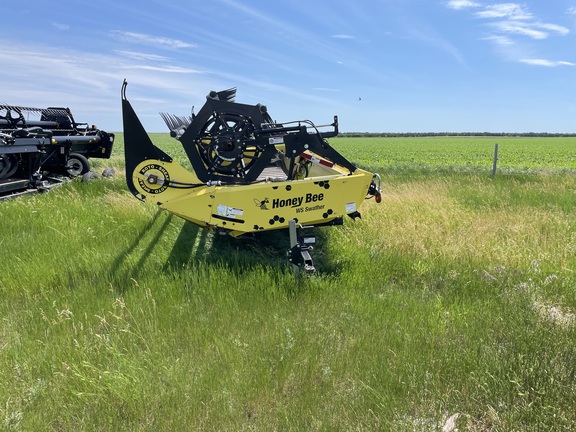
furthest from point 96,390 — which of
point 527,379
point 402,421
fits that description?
point 527,379

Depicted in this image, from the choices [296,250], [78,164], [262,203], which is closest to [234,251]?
[262,203]

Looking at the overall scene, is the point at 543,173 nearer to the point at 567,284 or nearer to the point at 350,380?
the point at 567,284

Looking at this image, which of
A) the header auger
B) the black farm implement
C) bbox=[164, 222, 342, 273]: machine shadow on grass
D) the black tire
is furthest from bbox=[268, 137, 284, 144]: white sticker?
the black tire

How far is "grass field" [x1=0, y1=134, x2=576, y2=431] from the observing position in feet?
7.11

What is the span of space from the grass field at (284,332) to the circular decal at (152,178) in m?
0.82

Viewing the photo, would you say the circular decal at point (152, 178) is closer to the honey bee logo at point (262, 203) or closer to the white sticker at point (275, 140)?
the honey bee logo at point (262, 203)

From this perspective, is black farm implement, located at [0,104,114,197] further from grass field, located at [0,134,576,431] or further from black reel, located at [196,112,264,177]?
black reel, located at [196,112,264,177]

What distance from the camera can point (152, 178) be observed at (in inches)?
167

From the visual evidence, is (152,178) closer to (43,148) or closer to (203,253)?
(203,253)

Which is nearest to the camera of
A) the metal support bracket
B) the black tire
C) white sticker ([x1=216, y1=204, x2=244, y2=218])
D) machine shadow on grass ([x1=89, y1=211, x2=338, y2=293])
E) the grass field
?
the grass field

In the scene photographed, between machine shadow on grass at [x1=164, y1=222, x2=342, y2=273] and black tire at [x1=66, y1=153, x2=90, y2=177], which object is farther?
black tire at [x1=66, y1=153, x2=90, y2=177]

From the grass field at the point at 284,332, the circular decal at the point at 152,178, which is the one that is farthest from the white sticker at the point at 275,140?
the grass field at the point at 284,332

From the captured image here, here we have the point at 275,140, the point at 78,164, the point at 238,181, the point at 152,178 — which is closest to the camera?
the point at 152,178

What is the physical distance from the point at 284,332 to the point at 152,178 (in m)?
2.26
